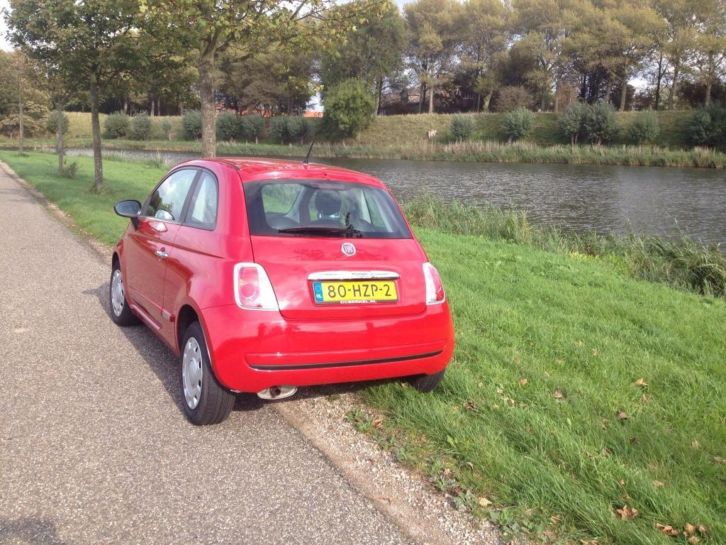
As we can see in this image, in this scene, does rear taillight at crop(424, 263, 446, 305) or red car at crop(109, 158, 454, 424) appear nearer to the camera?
red car at crop(109, 158, 454, 424)

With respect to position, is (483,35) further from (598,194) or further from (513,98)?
(598,194)

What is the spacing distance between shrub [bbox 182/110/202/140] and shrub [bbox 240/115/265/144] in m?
5.43

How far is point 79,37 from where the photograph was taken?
1495 cm

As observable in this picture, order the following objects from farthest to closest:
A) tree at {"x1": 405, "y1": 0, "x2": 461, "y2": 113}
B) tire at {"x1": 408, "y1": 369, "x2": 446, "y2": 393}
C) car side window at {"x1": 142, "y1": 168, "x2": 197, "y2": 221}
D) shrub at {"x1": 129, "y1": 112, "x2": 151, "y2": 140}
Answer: tree at {"x1": 405, "y1": 0, "x2": 461, "y2": 113} → shrub at {"x1": 129, "y1": 112, "x2": 151, "y2": 140} → car side window at {"x1": 142, "y1": 168, "x2": 197, "y2": 221} → tire at {"x1": 408, "y1": 369, "x2": 446, "y2": 393}

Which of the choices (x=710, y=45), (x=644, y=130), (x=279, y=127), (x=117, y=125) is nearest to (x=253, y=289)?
(x=644, y=130)

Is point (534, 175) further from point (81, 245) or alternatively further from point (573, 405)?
point (573, 405)

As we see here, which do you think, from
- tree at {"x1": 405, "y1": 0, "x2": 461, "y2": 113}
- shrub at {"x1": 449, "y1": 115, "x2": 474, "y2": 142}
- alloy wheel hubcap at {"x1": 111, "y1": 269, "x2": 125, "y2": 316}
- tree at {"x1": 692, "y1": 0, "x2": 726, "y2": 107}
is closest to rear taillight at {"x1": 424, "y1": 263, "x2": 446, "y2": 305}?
alloy wheel hubcap at {"x1": 111, "y1": 269, "x2": 125, "y2": 316}

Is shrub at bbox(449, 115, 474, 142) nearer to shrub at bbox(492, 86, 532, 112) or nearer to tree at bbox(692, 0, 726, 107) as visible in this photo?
shrub at bbox(492, 86, 532, 112)

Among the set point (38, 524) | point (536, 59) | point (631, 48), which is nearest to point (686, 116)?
point (631, 48)

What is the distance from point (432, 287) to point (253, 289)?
3.85 ft

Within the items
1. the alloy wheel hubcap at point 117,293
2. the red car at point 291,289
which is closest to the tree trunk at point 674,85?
the alloy wheel hubcap at point 117,293

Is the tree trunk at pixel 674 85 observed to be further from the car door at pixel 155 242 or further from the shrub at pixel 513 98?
the car door at pixel 155 242

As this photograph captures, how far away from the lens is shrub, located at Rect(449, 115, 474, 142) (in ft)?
220

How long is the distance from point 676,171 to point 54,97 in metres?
34.7
